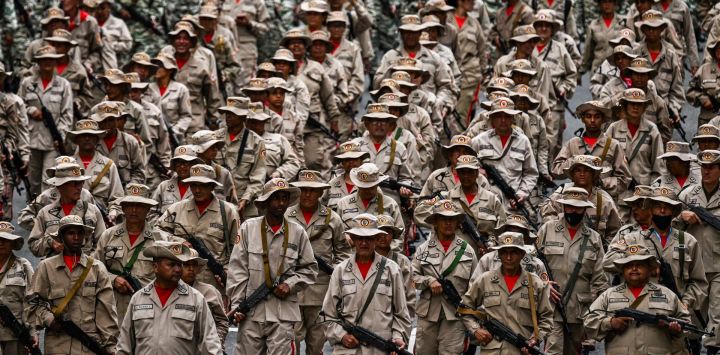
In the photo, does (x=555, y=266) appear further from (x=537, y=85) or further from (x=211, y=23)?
(x=211, y=23)

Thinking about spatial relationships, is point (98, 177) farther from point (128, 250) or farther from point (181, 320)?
point (181, 320)

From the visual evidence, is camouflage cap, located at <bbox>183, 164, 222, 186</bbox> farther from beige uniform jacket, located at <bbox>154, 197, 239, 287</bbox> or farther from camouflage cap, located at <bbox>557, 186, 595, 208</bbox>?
camouflage cap, located at <bbox>557, 186, 595, 208</bbox>

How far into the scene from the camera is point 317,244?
1633cm

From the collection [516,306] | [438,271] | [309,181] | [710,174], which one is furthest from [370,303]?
[710,174]

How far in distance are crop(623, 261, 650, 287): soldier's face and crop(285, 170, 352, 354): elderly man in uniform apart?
2820 mm

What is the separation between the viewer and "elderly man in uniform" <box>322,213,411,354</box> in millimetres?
14695

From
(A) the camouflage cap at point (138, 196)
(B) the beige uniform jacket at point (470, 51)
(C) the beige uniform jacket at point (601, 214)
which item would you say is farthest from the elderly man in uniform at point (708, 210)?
(B) the beige uniform jacket at point (470, 51)

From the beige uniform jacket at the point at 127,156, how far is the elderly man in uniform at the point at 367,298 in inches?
194

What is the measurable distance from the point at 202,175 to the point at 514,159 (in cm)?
389

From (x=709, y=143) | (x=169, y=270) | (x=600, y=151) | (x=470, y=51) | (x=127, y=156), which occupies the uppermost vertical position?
(x=169, y=270)

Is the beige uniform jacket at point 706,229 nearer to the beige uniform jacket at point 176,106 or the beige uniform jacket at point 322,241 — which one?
the beige uniform jacket at point 322,241

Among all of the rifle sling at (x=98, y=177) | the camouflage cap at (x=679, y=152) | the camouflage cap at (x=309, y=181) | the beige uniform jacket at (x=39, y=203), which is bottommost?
the rifle sling at (x=98, y=177)

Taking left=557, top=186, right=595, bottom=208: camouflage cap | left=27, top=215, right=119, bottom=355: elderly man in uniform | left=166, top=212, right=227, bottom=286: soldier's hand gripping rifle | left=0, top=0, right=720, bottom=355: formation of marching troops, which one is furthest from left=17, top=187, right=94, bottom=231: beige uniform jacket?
→ left=557, top=186, right=595, bottom=208: camouflage cap

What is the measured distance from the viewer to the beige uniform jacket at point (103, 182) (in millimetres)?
17898
